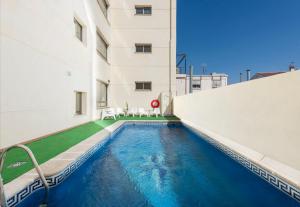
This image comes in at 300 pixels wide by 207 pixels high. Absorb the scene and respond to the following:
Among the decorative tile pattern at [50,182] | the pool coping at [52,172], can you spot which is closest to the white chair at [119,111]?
the pool coping at [52,172]

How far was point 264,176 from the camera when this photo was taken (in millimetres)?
3023

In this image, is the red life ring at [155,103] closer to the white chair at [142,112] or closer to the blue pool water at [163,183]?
the white chair at [142,112]

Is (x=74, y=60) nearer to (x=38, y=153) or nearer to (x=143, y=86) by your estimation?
(x=38, y=153)

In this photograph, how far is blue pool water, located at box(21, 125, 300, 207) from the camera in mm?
2738

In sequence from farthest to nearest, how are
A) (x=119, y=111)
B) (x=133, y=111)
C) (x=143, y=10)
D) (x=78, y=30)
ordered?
(x=143, y=10)
(x=119, y=111)
(x=133, y=111)
(x=78, y=30)

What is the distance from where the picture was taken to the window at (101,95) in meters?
11.1

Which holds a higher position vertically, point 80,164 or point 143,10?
point 143,10

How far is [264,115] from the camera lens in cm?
374

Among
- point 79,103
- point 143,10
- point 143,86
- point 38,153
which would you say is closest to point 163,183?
point 38,153

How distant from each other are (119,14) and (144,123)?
9.00 m

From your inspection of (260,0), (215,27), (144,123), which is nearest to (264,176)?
(144,123)

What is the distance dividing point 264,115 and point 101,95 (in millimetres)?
9802

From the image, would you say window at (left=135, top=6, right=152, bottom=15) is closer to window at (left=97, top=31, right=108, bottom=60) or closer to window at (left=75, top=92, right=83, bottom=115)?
window at (left=97, top=31, right=108, bottom=60)

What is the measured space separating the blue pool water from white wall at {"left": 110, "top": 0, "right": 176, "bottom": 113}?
31.0ft
